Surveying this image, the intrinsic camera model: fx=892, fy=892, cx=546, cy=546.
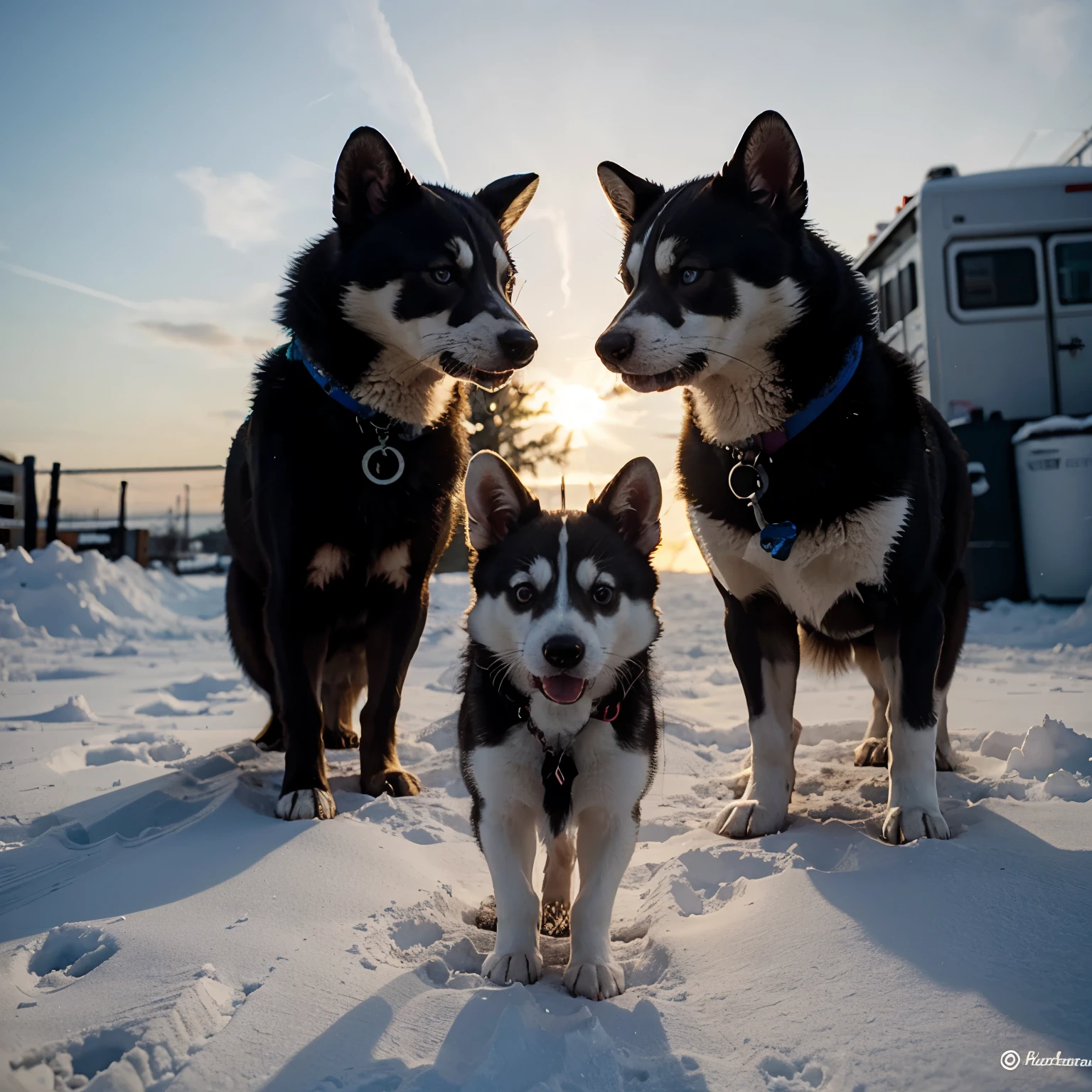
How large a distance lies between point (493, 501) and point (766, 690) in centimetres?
116

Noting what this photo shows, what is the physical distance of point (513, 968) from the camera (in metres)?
2.01

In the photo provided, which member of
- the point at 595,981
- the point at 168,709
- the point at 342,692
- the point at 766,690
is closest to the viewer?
the point at 595,981

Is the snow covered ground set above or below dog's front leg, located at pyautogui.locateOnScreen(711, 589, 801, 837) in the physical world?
below

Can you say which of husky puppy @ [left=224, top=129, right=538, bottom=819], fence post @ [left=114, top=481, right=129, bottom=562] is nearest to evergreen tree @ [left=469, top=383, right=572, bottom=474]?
fence post @ [left=114, top=481, right=129, bottom=562]

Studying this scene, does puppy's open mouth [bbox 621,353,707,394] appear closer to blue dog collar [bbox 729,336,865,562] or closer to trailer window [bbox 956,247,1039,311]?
blue dog collar [bbox 729,336,865,562]

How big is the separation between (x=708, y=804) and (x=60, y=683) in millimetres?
4524

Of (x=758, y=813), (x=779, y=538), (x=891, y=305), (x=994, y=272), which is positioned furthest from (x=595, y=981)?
(x=891, y=305)

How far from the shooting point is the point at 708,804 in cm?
346

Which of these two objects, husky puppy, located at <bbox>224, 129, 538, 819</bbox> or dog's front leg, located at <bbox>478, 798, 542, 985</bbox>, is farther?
husky puppy, located at <bbox>224, 129, 538, 819</bbox>

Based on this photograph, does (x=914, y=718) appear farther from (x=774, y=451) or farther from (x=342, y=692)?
(x=342, y=692)

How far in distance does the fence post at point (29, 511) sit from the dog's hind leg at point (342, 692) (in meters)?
8.86

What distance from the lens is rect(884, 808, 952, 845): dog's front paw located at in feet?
8.51

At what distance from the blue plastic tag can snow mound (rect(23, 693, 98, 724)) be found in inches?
145

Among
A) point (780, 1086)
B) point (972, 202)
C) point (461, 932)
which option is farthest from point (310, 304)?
point (972, 202)
